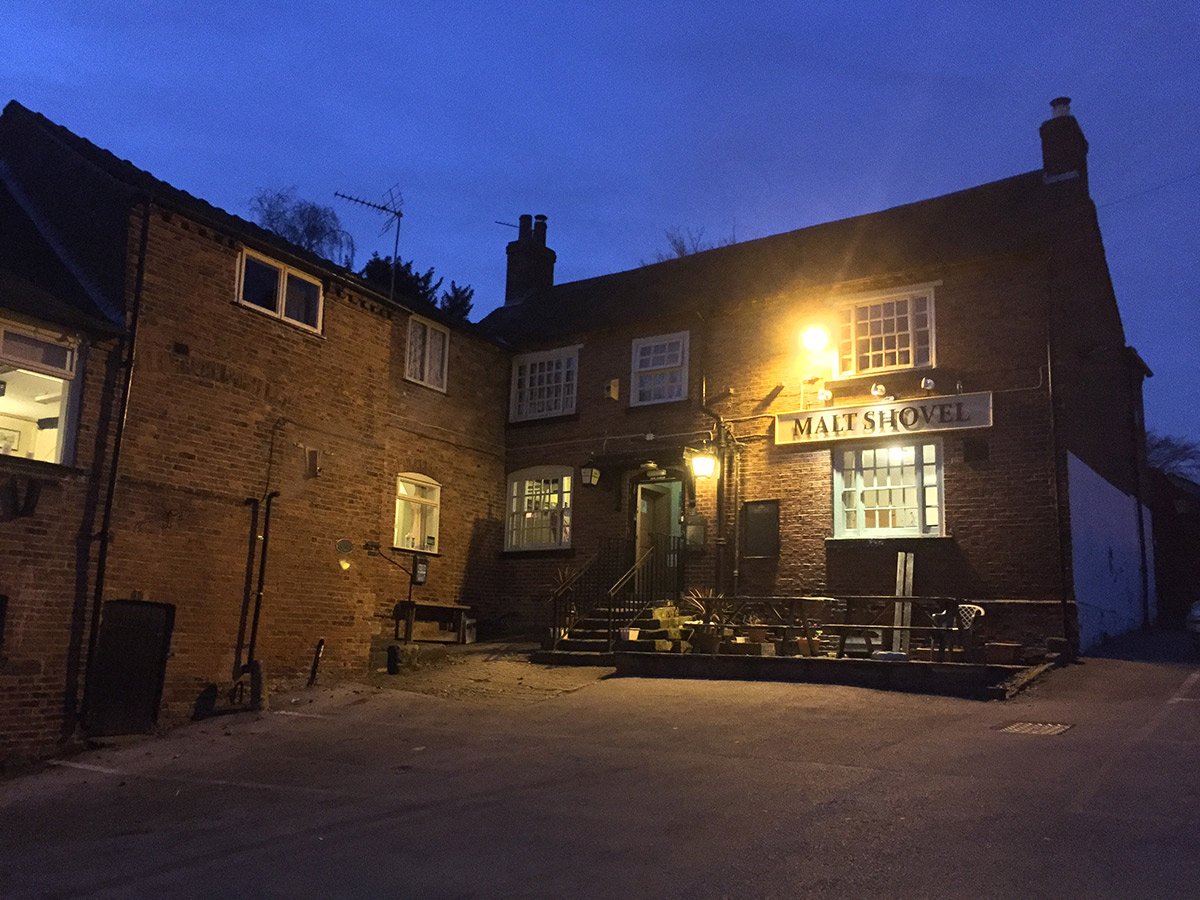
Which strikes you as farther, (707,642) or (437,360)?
(437,360)

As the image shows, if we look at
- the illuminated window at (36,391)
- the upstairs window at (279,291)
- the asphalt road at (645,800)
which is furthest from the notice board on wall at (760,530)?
the illuminated window at (36,391)

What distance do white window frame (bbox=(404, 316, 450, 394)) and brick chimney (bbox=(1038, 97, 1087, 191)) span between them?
431 inches

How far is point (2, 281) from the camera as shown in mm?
11172

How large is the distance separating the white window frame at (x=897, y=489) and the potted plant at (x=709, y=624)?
2508 mm

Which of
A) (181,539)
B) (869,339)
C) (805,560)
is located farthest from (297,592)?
(869,339)

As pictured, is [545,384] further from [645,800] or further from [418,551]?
[645,800]

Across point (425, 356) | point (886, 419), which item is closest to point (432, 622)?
point (425, 356)

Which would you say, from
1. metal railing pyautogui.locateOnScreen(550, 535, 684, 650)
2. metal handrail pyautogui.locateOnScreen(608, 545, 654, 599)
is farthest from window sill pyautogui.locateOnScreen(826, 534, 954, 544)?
metal handrail pyautogui.locateOnScreen(608, 545, 654, 599)

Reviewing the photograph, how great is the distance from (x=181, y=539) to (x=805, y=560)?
30.6 feet

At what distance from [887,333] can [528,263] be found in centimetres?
1053

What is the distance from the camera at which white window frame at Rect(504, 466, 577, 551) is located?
1900 cm

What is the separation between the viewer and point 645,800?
7320mm

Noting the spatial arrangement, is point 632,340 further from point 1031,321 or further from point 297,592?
point 297,592

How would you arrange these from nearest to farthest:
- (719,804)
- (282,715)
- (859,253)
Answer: (719,804)
(282,715)
(859,253)
